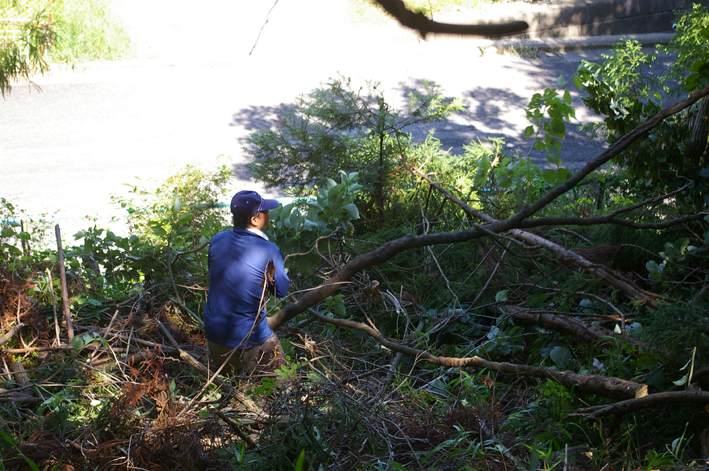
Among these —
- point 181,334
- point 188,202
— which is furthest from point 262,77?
point 181,334

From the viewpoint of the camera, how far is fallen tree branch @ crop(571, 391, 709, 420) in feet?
8.07

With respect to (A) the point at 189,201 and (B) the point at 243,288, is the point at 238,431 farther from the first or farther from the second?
(A) the point at 189,201

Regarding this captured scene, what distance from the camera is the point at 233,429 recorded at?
260 centimetres

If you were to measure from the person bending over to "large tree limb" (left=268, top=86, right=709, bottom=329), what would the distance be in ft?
0.83

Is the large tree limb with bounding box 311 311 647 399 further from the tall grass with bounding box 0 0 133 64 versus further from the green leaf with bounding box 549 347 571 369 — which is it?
the tall grass with bounding box 0 0 133 64

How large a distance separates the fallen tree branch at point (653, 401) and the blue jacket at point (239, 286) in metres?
1.89

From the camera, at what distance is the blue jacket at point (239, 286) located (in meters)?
3.34

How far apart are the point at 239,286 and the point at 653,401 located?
90.3 inches

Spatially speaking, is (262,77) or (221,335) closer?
(221,335)

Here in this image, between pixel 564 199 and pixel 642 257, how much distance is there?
2.05m

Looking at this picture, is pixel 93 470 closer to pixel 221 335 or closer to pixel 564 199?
pixel 221 335

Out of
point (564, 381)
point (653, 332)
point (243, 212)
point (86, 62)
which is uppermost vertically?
point (86, 62)

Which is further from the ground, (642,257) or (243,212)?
(243,212)

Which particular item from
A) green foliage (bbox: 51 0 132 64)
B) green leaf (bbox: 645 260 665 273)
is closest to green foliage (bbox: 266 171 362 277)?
green leaf (bbox: 645 260 665 273)
